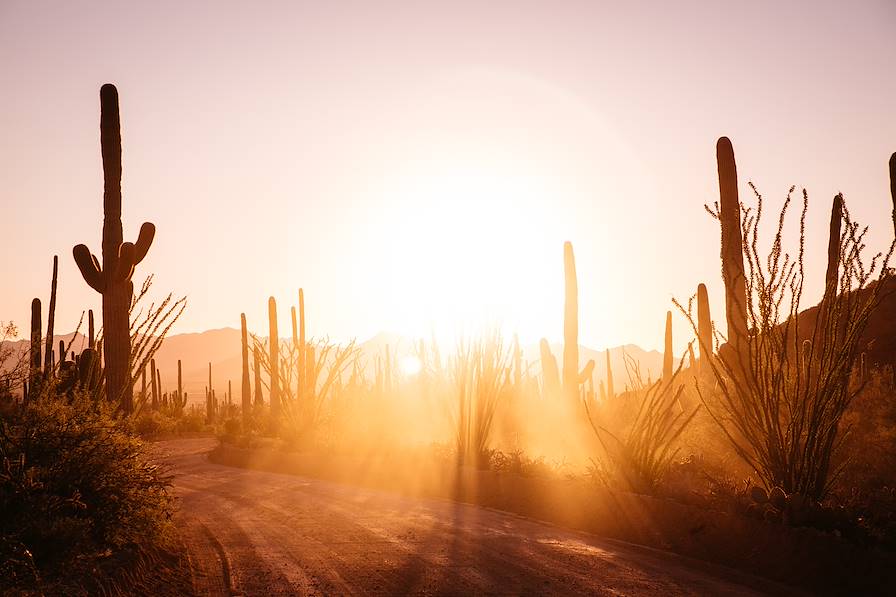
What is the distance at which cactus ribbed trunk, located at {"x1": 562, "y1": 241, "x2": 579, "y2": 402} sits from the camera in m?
20.6

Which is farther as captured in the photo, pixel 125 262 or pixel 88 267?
pixel 125 262

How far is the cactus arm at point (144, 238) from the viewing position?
1066 centimetres

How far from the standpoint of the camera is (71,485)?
6.65m

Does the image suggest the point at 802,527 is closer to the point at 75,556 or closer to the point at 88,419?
the point at 75,556

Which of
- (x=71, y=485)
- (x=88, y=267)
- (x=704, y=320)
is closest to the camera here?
(x=71, y=485)

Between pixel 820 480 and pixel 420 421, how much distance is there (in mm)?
25261

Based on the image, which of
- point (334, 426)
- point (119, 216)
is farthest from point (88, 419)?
point (334, 426)

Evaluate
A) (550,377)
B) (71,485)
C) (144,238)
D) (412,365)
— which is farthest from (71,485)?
(550,377)

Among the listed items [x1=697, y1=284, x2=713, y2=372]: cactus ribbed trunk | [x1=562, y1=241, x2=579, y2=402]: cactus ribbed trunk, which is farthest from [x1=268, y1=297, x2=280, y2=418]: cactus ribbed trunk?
[x1=697, y1=284, x2=713, y2=372]: cactus ribbed trunk

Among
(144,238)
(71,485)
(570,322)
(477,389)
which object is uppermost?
(144,238)

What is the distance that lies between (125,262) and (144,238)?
2.12 feet

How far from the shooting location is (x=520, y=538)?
27.5ft

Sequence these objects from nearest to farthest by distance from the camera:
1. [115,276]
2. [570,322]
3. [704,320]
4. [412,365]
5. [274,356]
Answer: [115,276] < [570,322] < [704,320] < [412,365] < [274,356]

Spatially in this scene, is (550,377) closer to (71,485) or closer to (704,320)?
(704,320)
